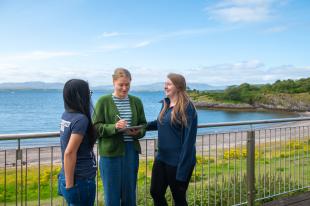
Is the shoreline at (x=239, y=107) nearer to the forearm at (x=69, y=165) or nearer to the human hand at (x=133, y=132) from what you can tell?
the human hand at (x=133, y=132)

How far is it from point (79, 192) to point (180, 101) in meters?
1.25

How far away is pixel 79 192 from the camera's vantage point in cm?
314

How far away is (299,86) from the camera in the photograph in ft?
301

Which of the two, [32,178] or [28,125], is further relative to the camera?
[28,125]

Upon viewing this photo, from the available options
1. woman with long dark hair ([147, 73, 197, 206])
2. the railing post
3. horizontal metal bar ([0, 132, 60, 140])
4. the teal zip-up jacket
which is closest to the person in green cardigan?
the teal zip-up jacket

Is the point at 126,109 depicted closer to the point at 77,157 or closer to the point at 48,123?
the point at 77,157

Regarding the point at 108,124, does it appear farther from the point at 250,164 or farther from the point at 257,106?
the point at 257,106

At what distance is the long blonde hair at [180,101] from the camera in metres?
3.85

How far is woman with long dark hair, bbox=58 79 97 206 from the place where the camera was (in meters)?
3.07

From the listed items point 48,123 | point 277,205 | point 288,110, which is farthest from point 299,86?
point 277,205

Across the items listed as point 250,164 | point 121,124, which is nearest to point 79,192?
point 121,124

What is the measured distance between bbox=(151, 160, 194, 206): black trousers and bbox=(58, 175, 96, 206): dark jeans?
97 cm

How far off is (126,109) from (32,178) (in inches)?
132

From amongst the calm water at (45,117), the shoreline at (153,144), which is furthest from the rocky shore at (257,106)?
the shoreline at (153,144)
